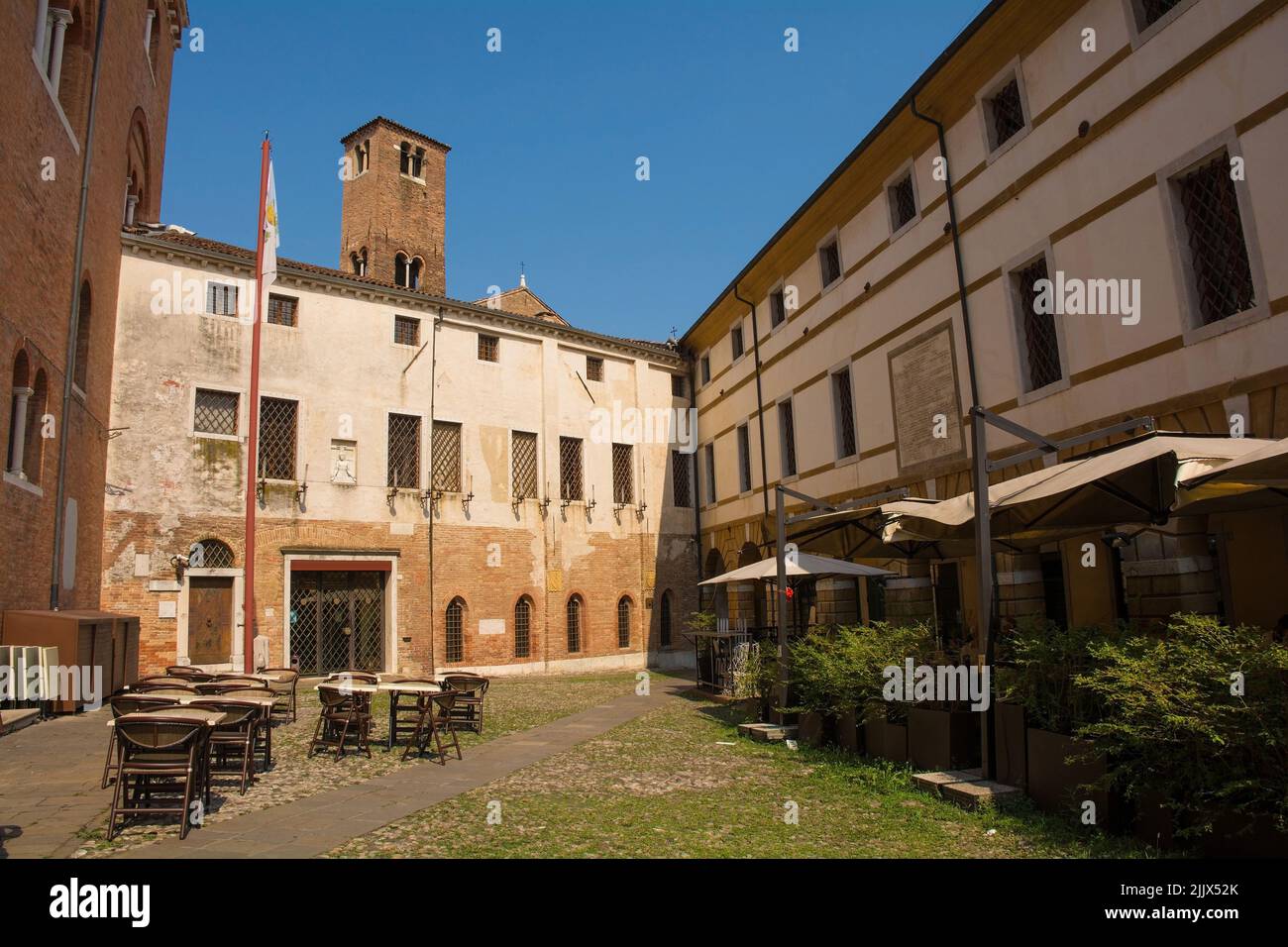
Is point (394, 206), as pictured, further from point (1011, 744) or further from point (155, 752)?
point (1011, 744)

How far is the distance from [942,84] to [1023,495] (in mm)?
10627

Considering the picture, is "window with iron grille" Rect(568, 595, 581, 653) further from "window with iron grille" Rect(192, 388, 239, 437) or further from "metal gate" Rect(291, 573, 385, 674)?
"window with iron grille" Rect(192, 388, 239, 437)

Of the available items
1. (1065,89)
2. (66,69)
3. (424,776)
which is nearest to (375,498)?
(66,69)

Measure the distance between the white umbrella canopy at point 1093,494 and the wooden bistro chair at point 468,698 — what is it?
20.6 ft

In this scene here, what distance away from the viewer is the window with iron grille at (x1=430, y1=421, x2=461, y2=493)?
2364 centimetres

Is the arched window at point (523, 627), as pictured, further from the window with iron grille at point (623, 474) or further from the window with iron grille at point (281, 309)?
the window with iron grille at point (281, 309)

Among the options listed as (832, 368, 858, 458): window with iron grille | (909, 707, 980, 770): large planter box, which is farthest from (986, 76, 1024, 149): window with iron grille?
(909, 707, 980, 770): large planter box

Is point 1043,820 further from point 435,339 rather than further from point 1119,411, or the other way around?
point 435,339

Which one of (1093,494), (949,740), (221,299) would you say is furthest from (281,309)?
(1093,494)

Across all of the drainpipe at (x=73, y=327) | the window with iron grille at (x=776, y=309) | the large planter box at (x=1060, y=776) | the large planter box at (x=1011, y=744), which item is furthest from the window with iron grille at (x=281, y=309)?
the large planter box at (x=1060, y=776)

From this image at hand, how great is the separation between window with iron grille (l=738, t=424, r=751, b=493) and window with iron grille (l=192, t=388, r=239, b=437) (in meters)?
13.7

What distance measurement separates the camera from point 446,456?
2388cm

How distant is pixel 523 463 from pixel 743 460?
6.77 m
